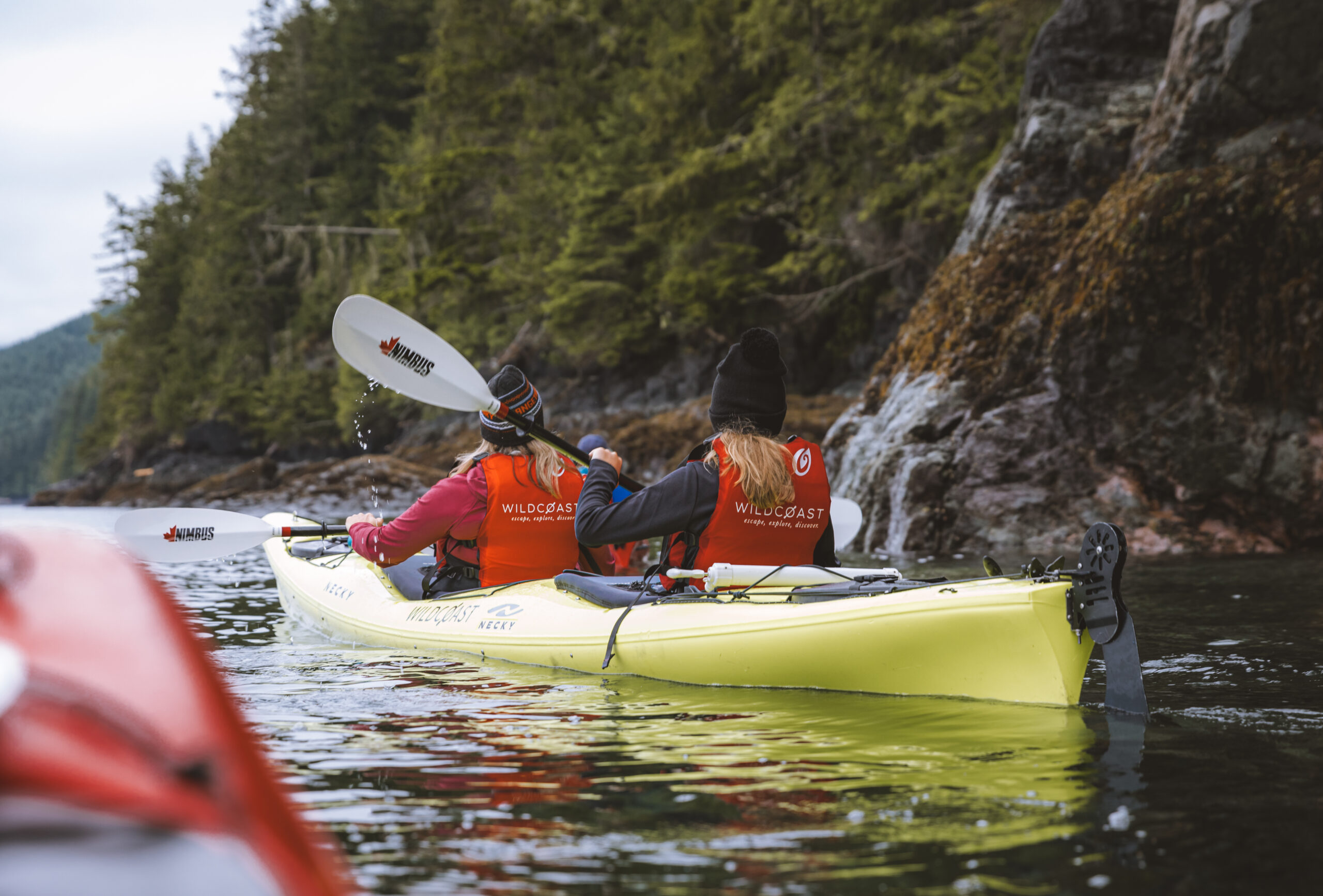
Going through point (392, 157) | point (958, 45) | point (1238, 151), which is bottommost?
point (1238, 151)

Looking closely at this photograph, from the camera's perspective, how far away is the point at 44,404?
8706 cm

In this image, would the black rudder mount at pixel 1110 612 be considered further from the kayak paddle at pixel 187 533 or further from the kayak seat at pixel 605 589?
the kayak paddle at pixel 187 533

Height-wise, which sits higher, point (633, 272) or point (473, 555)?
point (633, 272)

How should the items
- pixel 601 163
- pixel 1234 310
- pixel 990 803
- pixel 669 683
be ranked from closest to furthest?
pixel 990 803 → pixel 669 683 → pixel 1234 310 → pixel 601 163

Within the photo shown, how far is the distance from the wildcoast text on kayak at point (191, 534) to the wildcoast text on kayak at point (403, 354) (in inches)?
59.6

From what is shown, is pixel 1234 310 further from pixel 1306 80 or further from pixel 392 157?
pixel 392 157

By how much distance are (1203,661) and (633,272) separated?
1833 cm

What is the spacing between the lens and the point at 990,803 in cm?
232

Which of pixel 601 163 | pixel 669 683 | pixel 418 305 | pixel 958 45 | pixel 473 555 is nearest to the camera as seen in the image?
pixel 669 683

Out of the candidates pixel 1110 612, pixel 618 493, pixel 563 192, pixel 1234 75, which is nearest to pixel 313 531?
pixel 618 493

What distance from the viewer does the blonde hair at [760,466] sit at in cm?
390

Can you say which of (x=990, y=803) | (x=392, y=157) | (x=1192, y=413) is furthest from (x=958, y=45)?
(x=392, y=157)

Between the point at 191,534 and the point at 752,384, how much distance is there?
359cm

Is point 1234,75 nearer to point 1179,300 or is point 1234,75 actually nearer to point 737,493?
point 1179,300
